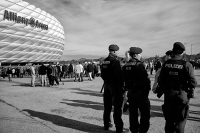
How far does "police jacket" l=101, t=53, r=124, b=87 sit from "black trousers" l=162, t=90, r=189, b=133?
107 cm

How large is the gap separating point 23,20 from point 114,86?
43970 millimetres

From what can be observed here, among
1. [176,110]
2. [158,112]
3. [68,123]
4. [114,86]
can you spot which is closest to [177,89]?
[176,110]

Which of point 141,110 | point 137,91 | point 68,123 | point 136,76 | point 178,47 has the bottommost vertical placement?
point 68,123

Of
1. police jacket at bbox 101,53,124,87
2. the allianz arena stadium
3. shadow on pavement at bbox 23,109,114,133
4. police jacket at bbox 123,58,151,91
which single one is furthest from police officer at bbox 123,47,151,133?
the allianz arena stadium

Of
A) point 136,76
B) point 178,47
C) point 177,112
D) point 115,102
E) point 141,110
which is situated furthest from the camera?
point 115,102

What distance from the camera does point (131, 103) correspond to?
3.34m

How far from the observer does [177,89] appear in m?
2.78

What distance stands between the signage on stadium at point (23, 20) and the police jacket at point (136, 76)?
4092 centimetres

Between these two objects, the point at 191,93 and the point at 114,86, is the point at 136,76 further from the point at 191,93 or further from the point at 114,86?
the point at 191,93

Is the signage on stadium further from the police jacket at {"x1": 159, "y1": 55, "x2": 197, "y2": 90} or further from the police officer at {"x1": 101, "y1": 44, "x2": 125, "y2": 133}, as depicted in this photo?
the police jacket at {"x1": 159, "y1": 55, "x2": 197, "y2": 90}

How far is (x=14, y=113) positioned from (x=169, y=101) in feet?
15.3

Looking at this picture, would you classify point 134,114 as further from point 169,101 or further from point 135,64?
point 135,64

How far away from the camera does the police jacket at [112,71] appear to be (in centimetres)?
357

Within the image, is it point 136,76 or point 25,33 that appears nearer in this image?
point 136,76
